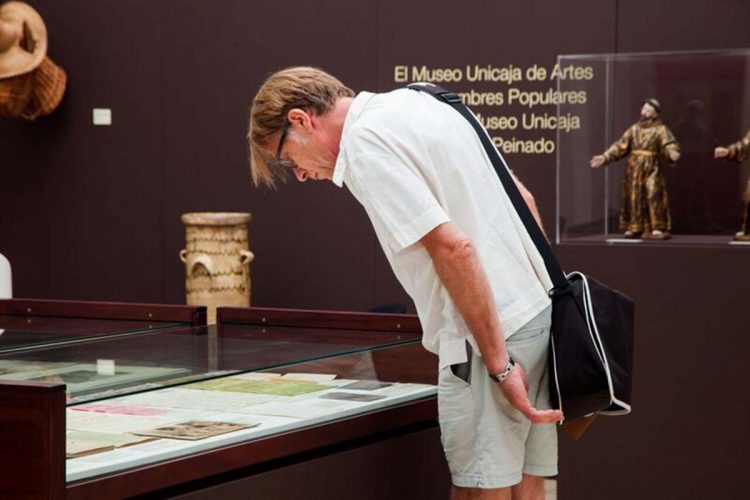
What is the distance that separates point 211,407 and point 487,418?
49 cm

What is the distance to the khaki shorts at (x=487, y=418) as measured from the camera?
2.24m

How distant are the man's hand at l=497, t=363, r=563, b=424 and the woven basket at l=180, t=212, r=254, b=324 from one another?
4.13 metres

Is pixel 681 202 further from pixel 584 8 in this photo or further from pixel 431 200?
pixel 431 200

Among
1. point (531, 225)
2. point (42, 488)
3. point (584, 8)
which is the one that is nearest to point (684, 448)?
point (584, 8)

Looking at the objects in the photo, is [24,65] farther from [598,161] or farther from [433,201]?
[433,201]

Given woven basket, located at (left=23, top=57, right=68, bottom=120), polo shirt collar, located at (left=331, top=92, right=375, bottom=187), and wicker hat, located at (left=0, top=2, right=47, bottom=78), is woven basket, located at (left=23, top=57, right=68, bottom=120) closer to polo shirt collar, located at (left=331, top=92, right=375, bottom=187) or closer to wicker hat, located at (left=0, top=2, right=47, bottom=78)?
wicker hat, located at (left=0, top=2, right=47, bottom=78)


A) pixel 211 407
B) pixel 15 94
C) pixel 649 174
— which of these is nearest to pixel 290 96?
pixel 211 407

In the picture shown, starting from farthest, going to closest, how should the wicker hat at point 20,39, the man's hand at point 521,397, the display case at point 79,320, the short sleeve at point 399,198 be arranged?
the wicker hat at point 20,39 < the display case at point 79,320 < the man's hand at point 521,397 < the short sleeve at point 399,198

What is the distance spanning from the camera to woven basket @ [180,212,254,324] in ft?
20.6

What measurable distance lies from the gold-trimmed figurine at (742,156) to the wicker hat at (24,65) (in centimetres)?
370

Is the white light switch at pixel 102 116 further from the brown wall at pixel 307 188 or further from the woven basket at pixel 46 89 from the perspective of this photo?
the woven basket at pixel 46 89

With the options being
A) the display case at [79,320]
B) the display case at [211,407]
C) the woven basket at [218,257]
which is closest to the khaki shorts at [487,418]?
the display case at [211,407]

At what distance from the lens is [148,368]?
212cm

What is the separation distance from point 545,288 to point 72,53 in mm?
5686
